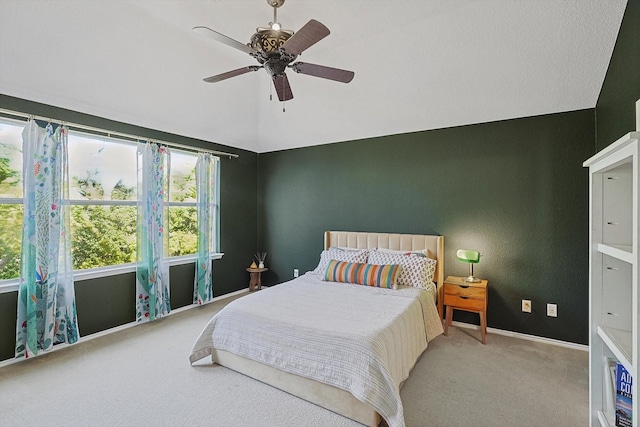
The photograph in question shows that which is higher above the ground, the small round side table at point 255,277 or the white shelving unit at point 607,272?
the white shelving unit at point 607,272

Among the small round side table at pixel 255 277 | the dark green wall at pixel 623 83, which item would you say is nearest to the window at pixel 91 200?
the small round side table at pixel 255 277

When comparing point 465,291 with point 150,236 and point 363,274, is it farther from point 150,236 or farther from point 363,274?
point 150,236

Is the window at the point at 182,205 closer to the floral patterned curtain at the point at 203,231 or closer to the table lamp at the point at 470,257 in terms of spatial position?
the floral patterned curtain at the point at 203,231

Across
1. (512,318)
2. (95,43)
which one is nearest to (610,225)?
(512,318)

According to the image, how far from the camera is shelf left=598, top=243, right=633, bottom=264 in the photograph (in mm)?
1056

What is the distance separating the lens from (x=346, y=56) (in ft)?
10.2

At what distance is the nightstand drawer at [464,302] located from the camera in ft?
10.6

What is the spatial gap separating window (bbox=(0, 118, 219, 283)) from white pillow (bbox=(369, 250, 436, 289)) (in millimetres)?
2971

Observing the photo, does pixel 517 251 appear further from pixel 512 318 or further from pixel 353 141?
pixel 353 141

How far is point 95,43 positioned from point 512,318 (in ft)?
16.3

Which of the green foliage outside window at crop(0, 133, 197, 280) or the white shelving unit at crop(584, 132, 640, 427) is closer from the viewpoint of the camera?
the white shelving unit at crop(584, 132, 640, 427)

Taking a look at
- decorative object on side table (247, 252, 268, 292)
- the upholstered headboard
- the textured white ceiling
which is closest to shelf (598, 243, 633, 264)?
the textured white ceiling

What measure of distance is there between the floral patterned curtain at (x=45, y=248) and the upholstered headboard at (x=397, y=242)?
10.1ft

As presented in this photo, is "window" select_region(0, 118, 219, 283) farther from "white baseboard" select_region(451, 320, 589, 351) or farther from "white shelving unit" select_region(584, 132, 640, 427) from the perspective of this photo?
"white shelving unit" select_region(584, 132, 640, 427)
